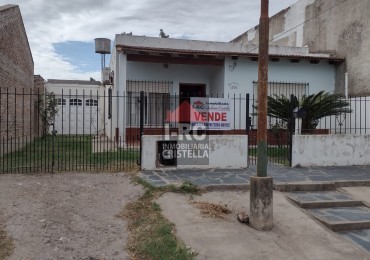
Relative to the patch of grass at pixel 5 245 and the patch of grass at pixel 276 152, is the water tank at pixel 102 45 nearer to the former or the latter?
the patch of grass at pixel 276 152

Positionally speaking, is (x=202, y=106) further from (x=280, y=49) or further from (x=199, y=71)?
(x=280, y=49)

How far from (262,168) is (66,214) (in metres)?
3.11

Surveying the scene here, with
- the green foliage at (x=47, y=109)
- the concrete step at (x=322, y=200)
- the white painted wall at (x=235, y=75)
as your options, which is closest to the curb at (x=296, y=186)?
the concrete step at (x=322, y=200)

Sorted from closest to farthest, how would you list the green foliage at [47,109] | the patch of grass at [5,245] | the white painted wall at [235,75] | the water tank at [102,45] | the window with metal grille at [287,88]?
the patch of grass at [5,245], the white painted wall at [235,75], the window with metal grille at [287,88], the green foliage at [47,109], the water tank at [102,45]

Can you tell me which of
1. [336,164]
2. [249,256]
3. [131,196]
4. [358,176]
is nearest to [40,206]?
[131,196]

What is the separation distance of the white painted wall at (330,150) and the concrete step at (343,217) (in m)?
2.91

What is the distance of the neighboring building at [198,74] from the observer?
13.6 metres

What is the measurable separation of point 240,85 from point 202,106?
4874 millimetres

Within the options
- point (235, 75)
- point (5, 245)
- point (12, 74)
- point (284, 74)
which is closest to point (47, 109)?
point (12, 74)

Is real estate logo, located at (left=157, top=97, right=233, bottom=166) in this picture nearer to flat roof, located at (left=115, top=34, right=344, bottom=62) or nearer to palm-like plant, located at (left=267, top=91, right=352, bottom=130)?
palm-like plant, located at (left=267, top=91, right=352, bottom=130)

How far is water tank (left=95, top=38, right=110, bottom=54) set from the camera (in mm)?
20848

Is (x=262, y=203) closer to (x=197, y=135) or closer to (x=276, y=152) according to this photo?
(x=197, y=135)

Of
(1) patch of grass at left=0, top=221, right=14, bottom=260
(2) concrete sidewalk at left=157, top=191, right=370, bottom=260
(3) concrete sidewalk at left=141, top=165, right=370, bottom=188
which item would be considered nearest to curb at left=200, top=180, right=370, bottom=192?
(3) concrete sidewalk at left=141, top=165, right=370, bottom=188

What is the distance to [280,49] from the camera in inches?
635
